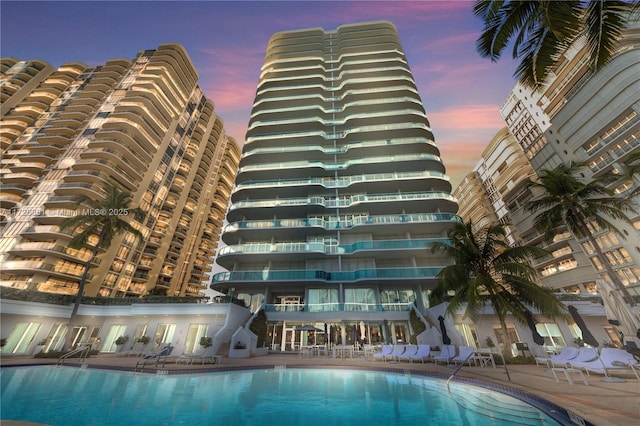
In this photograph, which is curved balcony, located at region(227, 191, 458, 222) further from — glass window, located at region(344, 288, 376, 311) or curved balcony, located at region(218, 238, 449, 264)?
glass window, located at region(344, 288, 376, 311)

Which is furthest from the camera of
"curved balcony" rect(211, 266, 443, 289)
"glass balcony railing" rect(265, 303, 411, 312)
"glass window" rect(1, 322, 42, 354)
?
"curved balcony" rect(211, 266, 443, 289)

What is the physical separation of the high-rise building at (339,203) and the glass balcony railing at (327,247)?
12 centimetres

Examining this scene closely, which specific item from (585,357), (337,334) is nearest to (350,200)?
(337,334)

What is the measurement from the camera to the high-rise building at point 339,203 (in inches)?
1040

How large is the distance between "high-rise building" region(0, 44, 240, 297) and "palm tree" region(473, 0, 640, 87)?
52.2 m

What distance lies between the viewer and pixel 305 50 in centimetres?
5116

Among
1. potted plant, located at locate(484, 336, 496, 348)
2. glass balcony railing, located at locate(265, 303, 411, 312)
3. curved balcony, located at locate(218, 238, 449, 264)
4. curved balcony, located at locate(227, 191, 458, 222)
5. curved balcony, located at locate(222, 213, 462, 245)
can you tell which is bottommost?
potted plant, located at locate(484, 336, 496, 348)

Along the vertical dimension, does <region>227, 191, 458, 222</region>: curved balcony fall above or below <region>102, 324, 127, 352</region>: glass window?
above

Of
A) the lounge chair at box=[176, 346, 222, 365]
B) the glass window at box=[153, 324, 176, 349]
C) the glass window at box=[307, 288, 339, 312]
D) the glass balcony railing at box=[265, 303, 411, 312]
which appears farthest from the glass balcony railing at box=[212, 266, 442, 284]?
the lounge chair at box=[176, 346, 222, 365]

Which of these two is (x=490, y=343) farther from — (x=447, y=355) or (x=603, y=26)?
(x=603, y=26)

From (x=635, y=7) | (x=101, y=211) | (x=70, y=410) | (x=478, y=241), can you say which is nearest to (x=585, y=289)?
(x=478, y=241)

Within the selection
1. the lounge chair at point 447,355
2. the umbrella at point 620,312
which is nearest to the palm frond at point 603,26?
the umbrella at point 620,312

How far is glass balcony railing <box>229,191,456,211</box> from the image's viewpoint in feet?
99.4

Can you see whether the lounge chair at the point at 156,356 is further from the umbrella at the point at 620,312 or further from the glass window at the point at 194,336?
the umbrella at the point at 620,312
